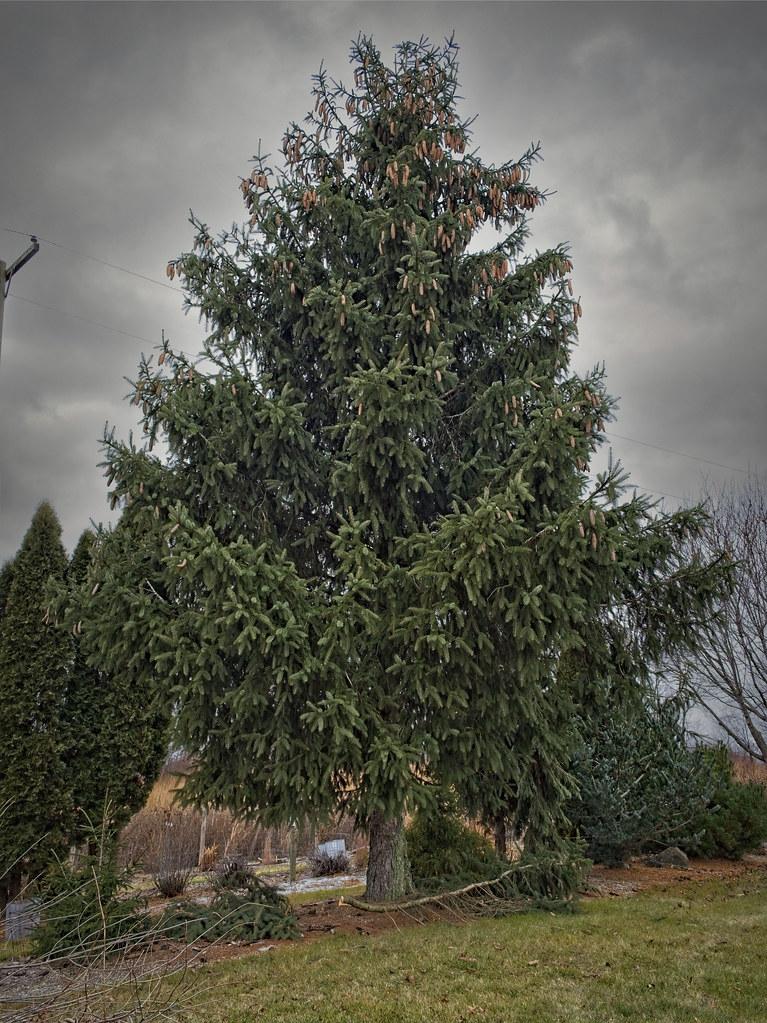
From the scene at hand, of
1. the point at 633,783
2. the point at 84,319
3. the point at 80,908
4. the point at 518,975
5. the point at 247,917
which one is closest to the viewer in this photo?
the point at 518,975

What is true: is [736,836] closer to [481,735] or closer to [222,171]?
[481,735]

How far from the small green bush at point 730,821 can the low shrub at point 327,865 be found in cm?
558

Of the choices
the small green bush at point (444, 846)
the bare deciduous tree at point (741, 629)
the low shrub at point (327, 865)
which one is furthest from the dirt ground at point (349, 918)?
the low shrub at point (327, 865)

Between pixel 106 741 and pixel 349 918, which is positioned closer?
pixel 349 918

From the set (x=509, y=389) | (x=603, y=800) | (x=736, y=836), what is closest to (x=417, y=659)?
(x=509, y=389)

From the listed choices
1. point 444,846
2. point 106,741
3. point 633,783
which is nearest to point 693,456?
point 633,783

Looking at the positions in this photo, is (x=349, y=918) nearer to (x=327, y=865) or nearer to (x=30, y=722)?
(x=30, y=722)

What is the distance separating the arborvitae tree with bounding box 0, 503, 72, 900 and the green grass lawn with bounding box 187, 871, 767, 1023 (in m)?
4.37

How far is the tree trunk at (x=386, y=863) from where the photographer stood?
7.46 meters

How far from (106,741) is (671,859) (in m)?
8.50

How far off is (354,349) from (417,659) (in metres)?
3.23

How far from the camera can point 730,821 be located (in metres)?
11.9

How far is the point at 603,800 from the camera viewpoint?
9.87 meters

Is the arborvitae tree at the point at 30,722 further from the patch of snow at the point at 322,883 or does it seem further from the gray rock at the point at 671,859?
the gray rock at the point at 671,859
